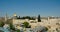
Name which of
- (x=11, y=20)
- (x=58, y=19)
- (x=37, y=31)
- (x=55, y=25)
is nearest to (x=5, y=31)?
(x=37, y=31)

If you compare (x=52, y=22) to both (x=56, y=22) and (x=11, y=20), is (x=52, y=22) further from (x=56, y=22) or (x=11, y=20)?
(x=11, y=20)

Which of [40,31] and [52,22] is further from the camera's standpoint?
[52,22]

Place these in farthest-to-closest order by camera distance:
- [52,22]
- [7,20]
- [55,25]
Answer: [7,20]
[52,22]
[55,25]

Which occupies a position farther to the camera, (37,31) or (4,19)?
(4,19)

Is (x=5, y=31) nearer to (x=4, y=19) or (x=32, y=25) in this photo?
(x=32, y=25)

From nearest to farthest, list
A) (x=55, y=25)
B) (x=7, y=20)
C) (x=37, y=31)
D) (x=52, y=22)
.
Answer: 1. (x=37, y=31)
2. (x=55, y=25)
3. (x=52, y=22)
4. (x=7, y=20)

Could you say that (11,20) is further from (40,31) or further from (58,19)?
(40,31)

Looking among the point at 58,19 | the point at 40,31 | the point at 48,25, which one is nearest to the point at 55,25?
the point at 48,25

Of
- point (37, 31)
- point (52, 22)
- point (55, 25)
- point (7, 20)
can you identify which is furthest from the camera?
point (7, 20)
